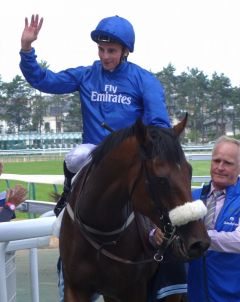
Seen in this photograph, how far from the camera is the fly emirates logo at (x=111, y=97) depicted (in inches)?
126

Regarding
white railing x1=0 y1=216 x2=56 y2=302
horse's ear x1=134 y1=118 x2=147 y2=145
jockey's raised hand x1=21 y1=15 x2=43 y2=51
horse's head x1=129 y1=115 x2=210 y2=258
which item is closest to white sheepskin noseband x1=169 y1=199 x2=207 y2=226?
horse's head x1=129 y1=115 x2=210 y2=258

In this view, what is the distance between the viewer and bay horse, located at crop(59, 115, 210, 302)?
95.7 inches

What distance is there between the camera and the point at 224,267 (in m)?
2.75

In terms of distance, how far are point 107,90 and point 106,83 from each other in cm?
5

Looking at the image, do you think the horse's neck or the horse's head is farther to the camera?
the horse's neck

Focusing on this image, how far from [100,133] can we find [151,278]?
887 millimetres

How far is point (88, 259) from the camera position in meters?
2.93

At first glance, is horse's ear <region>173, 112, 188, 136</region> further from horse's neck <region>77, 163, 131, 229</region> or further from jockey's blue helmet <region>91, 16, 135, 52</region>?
jockey's blue helmet <region>91, 16, 135, 52</region>

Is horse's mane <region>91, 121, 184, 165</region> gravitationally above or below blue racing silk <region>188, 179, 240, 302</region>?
above

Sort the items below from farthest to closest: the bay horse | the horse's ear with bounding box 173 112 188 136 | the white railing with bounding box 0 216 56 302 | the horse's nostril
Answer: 1. the white railing with bounding box 0 216 56 302
2. the horse's ear with bounding box 173 112 188 136
3. the bay horse
4. the horse's nostril

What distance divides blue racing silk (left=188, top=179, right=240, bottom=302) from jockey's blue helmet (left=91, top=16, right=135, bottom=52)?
105 centimetres

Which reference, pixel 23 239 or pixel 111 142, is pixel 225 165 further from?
pixel 23 239

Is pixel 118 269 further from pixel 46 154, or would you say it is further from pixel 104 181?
pixel 46 154

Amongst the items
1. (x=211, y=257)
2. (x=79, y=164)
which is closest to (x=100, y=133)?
(x=79, y=164)
